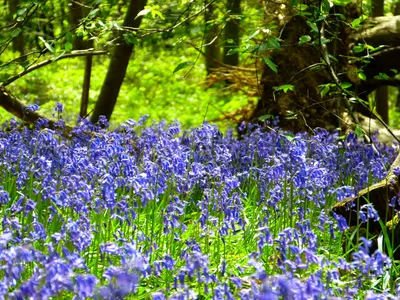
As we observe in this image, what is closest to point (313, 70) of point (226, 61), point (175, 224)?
point (175, 224)

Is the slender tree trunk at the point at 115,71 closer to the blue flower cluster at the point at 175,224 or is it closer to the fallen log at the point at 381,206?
the blue flower cluster at the point at 175,224

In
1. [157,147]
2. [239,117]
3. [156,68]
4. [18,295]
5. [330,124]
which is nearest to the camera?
[18,295]

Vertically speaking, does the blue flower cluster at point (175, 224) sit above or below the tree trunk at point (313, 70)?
above

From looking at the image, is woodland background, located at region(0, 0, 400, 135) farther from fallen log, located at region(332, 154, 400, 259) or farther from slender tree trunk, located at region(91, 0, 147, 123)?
fallen log, located at region(332, 154, 400, 259)

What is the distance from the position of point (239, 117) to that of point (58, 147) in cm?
553

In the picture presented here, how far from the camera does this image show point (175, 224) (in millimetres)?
3732

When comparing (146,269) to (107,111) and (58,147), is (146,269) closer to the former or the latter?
(58,147)

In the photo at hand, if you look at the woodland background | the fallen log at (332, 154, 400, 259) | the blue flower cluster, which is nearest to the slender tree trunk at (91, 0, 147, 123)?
the woodland background

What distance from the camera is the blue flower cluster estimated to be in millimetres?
2514

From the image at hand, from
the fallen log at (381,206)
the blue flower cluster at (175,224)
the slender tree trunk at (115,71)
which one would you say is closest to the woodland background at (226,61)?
the slender tree trunk at (115,71)

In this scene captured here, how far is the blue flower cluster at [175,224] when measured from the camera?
8.25ft

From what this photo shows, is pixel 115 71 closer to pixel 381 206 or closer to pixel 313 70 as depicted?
pixel 313 70

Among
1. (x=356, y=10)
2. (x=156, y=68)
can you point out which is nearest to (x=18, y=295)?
(x=356, y=10)

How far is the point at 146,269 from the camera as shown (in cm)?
Answer: 299
